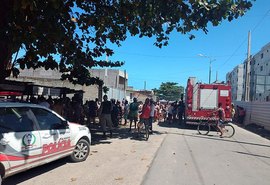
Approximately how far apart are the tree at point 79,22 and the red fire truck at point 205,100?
8023mm

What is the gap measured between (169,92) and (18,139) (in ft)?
333

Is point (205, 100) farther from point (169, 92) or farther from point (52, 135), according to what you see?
point (169, 92)

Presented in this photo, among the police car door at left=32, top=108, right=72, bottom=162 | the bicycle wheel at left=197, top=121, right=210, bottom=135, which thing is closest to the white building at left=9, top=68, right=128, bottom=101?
the bicycle wheel at left=197, top=121, right=210, bottom=135

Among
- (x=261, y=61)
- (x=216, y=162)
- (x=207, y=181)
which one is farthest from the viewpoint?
(x=261, y=61)

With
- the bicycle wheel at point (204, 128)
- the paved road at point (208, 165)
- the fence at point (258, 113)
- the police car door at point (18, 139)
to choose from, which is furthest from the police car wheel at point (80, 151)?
the fence at point (258, 113)

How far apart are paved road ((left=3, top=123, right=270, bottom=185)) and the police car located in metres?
0.49

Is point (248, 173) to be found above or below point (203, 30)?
below

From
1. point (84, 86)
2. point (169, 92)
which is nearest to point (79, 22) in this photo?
point (84, 86)

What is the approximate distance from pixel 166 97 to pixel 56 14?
325ft

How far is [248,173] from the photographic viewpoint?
29.2 ft

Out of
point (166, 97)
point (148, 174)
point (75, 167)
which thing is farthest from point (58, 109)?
point (166, 97)

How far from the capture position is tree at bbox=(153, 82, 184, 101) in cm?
10756

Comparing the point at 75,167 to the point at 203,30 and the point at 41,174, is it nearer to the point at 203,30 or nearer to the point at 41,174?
the point at 41,174

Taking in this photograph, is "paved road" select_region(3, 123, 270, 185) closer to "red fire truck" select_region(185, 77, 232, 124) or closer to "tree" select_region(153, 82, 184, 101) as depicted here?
"red fire truck" select_region(185, 77, 232, 124)
